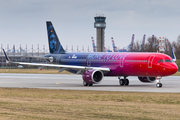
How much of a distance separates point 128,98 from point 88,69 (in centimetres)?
1555

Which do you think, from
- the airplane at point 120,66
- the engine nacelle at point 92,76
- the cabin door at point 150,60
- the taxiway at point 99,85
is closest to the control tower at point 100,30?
the taxiway at point 99,85

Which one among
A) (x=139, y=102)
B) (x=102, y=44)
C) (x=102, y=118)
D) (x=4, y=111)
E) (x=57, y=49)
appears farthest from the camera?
(x=102, y=44)

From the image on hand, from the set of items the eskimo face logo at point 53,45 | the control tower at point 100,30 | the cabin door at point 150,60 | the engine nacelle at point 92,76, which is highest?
the control tower at point 100,30

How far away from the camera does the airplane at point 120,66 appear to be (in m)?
35.7

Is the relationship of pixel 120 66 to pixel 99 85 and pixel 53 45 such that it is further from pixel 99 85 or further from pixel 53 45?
pixel 53 45

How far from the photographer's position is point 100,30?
169375 millimetres

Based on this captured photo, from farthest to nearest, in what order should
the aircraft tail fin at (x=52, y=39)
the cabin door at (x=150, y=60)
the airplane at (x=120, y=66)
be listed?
the aircraft tail fin at (x=52, y=39), the cabin door at (x=150, y=60), the airplane at (x=120, y=66)

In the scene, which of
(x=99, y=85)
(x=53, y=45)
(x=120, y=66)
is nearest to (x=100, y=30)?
(x=53, y=45)

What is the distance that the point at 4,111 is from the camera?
17031mm

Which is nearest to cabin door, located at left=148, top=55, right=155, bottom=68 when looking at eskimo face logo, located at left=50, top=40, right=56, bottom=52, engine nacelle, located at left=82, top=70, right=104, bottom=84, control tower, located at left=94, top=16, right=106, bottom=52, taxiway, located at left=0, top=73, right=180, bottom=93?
taxiway, located at left=0, top=73, right=180, bottom=93

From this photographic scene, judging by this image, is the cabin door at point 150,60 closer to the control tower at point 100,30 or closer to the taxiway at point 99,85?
the taxiway at point 99,85

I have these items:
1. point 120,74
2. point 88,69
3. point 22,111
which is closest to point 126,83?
point 120,74

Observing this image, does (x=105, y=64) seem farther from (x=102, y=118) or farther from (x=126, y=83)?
(x=102, y=118)

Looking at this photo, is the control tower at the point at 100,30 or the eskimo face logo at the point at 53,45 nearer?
the eskimo face logo at the point at 53,45
